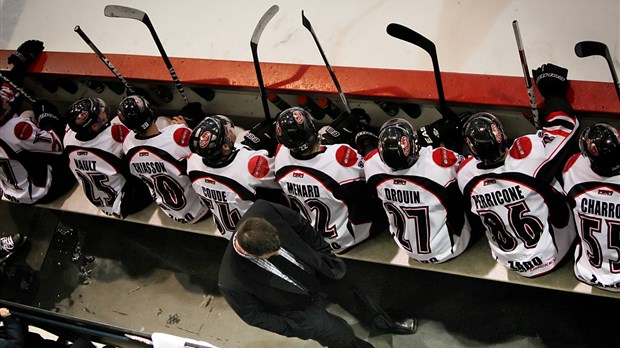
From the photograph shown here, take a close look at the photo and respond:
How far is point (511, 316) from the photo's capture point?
254cm

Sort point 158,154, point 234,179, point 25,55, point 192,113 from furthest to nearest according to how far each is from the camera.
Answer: point 25,55
point 192,113
point 158,154
point 234,179

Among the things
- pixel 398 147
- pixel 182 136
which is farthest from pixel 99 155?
pixel 398 147

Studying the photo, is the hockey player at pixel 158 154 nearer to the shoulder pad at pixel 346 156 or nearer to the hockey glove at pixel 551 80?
the shoulder pad at pixel 346 156

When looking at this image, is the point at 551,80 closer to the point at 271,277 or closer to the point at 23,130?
the point at 271,277

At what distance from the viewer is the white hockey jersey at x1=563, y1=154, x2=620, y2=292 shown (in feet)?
6.33

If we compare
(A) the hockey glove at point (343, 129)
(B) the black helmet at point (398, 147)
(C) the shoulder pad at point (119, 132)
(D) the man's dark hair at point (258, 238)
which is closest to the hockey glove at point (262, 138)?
(A) the hockey glove at point (343, 129)

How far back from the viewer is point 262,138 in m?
2.79

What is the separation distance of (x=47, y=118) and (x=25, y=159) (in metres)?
0.28

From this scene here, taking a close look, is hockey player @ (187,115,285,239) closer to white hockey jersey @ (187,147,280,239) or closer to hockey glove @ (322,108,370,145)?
white hockey jersey @ (187,147,280,239)

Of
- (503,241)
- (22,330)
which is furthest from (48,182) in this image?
(503,241)

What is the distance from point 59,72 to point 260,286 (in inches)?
74.0

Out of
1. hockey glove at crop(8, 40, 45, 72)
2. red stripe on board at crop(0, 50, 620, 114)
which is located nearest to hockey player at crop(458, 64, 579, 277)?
red stripe on board at crop(0, 50, 620, 114)

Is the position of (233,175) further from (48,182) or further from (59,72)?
(59,72)

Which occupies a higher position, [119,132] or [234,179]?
[234,179]
